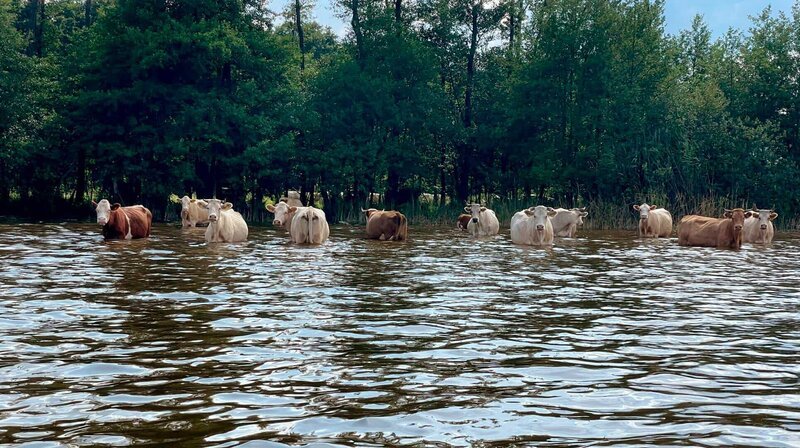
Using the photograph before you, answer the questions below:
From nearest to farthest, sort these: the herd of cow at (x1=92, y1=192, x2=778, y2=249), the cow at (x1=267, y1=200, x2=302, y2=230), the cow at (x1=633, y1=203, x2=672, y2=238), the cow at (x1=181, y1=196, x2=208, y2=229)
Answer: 1. the herd of cow at (x1=92, y1=192, x2=778, y2=249)
2. the cow at (x1=267, y1=200, x2=302, y2=230)
3. the cow at (x1=633, y1=203, x2=672, y2=238)
4. the cow at (x1=181, y1=196, x2=208, y2=229)

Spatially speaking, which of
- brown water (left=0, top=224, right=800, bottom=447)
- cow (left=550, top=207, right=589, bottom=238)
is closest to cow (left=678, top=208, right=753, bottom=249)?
cow (left=550, top=207, right=589, bottom=238)

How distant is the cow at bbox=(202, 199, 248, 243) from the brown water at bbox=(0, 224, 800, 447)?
24.4ft

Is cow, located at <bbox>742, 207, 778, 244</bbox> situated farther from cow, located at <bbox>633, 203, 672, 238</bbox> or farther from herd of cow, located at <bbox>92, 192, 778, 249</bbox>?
cow, located at <bbox>633, 203, 672, 238</bbox>

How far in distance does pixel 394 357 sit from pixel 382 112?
1745 inches

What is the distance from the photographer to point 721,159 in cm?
4228

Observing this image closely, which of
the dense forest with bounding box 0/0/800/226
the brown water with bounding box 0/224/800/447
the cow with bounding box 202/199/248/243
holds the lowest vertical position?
the brown water with bounding box 0/224/800/447

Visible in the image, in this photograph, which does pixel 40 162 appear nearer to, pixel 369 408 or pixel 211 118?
pixel 211 118

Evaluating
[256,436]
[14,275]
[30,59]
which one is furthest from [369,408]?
[30,59]

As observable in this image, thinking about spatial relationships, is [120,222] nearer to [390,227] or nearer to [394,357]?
[390,227]

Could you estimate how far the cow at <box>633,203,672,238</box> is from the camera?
29.5 meters

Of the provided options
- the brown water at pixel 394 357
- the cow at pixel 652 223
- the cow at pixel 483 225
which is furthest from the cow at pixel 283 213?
the brown water at pixel 394 357

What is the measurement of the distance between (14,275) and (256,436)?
1050cm

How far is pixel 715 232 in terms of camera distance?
24.5 m

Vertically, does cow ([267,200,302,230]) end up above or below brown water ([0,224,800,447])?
above
